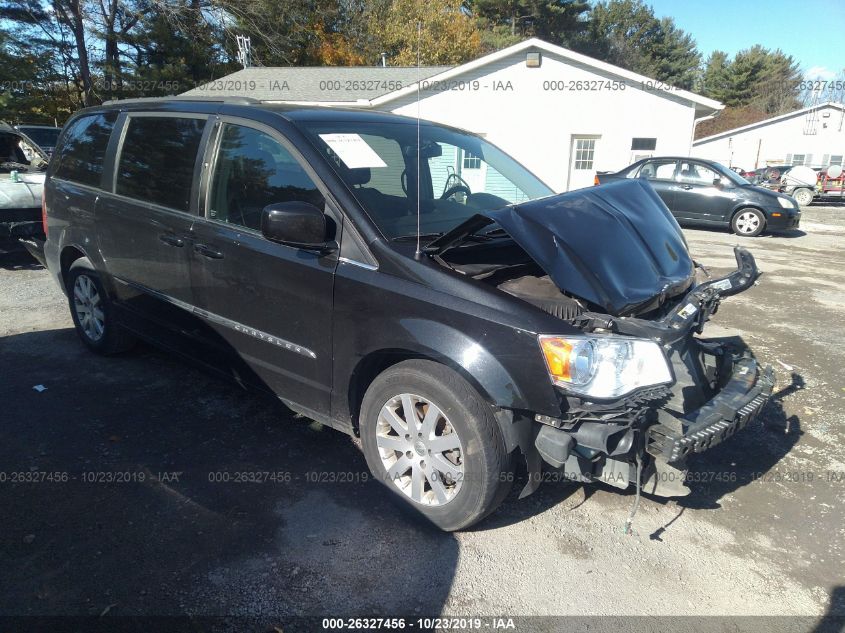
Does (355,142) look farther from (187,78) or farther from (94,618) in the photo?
(187,78)

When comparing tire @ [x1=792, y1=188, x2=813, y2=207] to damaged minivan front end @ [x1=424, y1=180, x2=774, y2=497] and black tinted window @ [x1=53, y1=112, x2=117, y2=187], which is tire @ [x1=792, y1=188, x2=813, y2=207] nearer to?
damaged minivan front end @ [x1=424, y1=180, x2=774, y2=497]

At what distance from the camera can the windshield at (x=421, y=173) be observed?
3.16 meters

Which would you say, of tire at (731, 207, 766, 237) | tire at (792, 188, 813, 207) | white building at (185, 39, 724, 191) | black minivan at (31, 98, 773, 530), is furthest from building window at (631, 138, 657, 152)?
black minivan at (31, 98, 773, 530)

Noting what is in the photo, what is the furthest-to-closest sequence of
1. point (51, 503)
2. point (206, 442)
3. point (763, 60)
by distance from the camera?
point (763, 60)
point (206, 442)
point (51, 503)

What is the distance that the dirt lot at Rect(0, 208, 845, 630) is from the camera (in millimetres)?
2492

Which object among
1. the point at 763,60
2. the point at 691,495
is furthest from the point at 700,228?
the point at 763,60

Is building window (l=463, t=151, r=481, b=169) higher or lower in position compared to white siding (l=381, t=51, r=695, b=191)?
lower

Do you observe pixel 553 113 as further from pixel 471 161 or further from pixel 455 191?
pixel 455 191

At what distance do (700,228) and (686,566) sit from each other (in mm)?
13361

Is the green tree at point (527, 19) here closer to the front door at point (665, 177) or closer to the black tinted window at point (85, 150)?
the front door at point (665, 177)

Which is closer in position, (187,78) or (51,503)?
(51,503)

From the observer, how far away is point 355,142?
132 inches

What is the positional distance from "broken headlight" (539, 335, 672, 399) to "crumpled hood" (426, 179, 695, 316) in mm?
224

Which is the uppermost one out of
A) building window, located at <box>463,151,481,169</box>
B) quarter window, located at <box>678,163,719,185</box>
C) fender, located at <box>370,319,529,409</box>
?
quarter window, located at <box>678,163,719,185</box>
